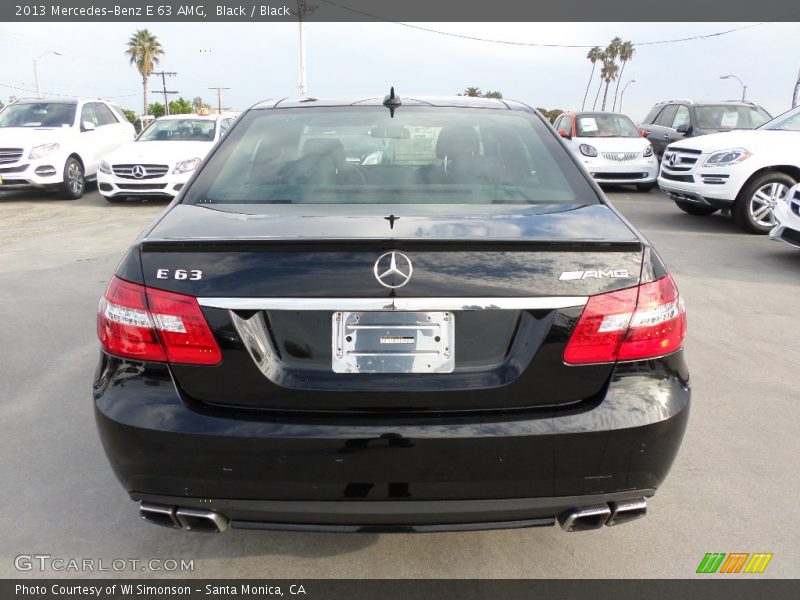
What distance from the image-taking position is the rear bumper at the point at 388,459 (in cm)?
207

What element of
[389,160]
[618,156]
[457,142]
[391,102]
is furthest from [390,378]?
[618,156]

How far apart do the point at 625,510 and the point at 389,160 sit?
67.0 inches

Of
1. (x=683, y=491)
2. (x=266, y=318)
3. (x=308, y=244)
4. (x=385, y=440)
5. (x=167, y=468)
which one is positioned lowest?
(x=683, y=491)

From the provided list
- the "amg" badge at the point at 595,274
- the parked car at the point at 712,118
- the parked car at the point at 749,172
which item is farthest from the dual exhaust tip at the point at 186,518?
the parked car at the point at 712,118

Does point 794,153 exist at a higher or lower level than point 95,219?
higher

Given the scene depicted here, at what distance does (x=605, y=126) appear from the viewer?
51.5 feet

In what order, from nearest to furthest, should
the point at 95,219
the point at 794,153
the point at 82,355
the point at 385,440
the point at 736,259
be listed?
1. the point at 385,440
2. the point at 82,355
3. the point at 736,259
4. the point at 794,153
5. the point at 95,219

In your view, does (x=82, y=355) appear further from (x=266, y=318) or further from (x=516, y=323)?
(x=516, y=323)

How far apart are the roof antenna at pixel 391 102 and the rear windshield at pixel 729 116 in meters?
13.3

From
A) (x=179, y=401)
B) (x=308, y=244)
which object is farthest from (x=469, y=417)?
(x=179, y=401)

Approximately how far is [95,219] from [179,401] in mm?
10262

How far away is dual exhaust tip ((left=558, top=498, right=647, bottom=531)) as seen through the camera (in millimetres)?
2172

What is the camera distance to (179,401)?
2139 millimetres

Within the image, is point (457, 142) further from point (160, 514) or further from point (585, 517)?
point (160, 514)
